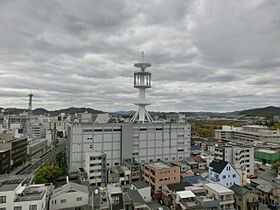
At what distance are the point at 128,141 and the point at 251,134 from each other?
44006 mm

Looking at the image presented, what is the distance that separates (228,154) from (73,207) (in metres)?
25.3

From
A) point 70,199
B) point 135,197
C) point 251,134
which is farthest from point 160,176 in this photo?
point 251,134

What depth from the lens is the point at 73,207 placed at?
51.1 feet

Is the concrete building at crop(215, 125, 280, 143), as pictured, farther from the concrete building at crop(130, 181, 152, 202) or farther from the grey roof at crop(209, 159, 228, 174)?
the concrete building at crop(130, 181, 152, 202)

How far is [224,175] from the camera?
72.0 ft

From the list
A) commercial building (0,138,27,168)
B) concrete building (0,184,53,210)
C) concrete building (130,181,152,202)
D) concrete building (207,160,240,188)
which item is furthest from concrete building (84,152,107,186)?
commercial building (0,138,27,168)

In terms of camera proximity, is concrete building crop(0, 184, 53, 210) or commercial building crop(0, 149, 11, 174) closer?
concrete building crop(0, 184, 53, 210)

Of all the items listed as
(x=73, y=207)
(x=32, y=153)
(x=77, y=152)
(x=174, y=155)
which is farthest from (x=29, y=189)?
(x=32, y=153)

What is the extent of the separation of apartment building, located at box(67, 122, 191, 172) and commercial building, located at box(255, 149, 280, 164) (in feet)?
49.9

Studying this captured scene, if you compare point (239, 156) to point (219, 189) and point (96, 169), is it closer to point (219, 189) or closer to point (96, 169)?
point (219, 189)

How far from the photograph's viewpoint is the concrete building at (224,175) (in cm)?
2178

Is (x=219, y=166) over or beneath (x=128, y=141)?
beneath

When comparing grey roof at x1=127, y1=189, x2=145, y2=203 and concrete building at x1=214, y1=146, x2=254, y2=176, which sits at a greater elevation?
concrete building at x1=214, y1=146, x2=254, y2=176

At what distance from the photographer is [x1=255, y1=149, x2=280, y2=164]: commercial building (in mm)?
36469
